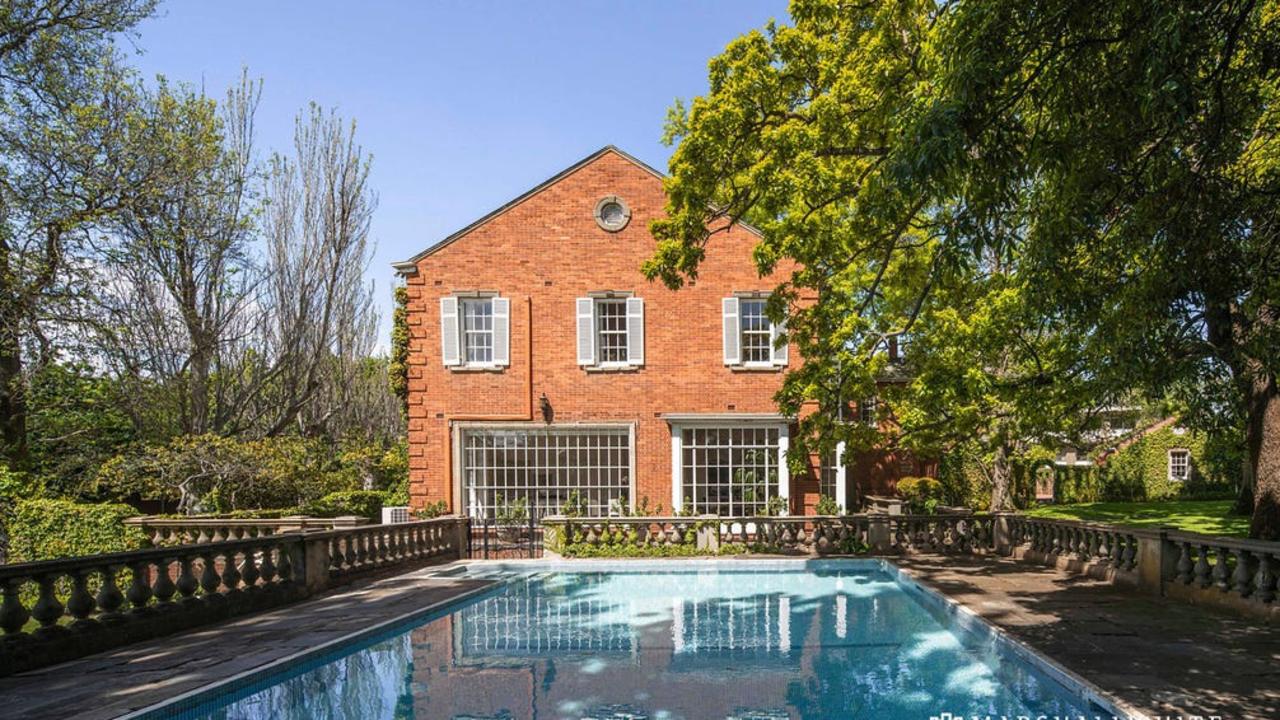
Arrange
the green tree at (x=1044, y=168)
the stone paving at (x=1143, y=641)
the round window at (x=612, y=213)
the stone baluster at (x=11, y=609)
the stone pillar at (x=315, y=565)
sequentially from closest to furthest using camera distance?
the green tree at (x=1044, y=168) → the stone paving at (x=1143, y=641) → the stone baluster at (x=11, y=609) → the stone pillar at (x=315, y=565) → the round window at (x=612, y=213)

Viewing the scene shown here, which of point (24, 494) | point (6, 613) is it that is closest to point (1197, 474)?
point (6, 613)

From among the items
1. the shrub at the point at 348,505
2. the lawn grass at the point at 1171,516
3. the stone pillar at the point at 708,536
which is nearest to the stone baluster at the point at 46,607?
the stone pillar at the point at 708,536

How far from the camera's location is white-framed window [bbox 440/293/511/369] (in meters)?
18.4

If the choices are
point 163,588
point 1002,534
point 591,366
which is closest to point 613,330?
point 591,366

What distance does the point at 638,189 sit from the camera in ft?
61.2

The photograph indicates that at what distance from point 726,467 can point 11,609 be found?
14.4 m

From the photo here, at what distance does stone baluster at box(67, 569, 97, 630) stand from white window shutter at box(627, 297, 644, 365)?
1262 cm

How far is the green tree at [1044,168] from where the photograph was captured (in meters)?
4.98

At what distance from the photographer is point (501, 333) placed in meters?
18.4

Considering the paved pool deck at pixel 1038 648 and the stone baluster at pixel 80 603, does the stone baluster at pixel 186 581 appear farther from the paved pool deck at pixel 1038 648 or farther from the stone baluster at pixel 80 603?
the stone baluster at pixel 80 603

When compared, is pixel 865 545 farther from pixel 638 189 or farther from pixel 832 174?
pixel 638 189

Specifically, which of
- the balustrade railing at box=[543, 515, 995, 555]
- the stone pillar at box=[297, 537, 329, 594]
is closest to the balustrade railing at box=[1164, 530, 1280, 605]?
the balustrade railing at box=[543, 515, 995, 555]

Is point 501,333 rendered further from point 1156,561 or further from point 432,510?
point 1156,561

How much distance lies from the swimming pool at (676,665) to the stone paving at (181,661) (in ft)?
1.06
